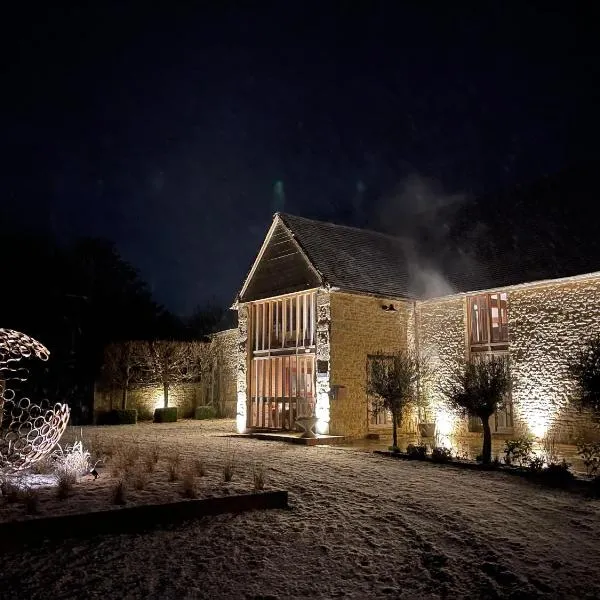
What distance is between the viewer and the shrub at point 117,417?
78.1ft

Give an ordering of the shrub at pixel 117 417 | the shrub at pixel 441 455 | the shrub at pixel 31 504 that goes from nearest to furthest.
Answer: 1. the shrub at pixel 31 504
2. the shrub at pixel 441 455
3. the shrub at pixel 117 417

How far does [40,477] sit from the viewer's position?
9.73 metres

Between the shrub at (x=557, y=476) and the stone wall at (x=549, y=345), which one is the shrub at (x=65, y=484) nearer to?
the shrub at (x=557, y=476)

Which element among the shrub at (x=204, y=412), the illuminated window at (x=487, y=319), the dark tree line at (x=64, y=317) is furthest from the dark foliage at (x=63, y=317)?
the illuminated window at (x=487, y=319)

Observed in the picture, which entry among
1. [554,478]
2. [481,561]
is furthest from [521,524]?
[554,478]

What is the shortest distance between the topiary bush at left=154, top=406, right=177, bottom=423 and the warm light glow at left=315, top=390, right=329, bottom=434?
936 cm

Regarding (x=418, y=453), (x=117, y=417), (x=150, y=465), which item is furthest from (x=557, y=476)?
(x=117, y=417)

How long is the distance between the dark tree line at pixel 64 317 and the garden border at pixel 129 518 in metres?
17.9

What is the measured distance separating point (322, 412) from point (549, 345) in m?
6.40

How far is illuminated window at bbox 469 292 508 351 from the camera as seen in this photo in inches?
717

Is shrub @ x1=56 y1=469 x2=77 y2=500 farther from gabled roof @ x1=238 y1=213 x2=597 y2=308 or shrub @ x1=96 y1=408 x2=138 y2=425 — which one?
shrub @ x1=96 y1=408 x2=138 y2=425

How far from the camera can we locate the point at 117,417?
2383 cm

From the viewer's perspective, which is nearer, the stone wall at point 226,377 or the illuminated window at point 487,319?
the illuminated window at point 487,319

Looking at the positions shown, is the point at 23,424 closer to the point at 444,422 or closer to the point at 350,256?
the point at 350,256
